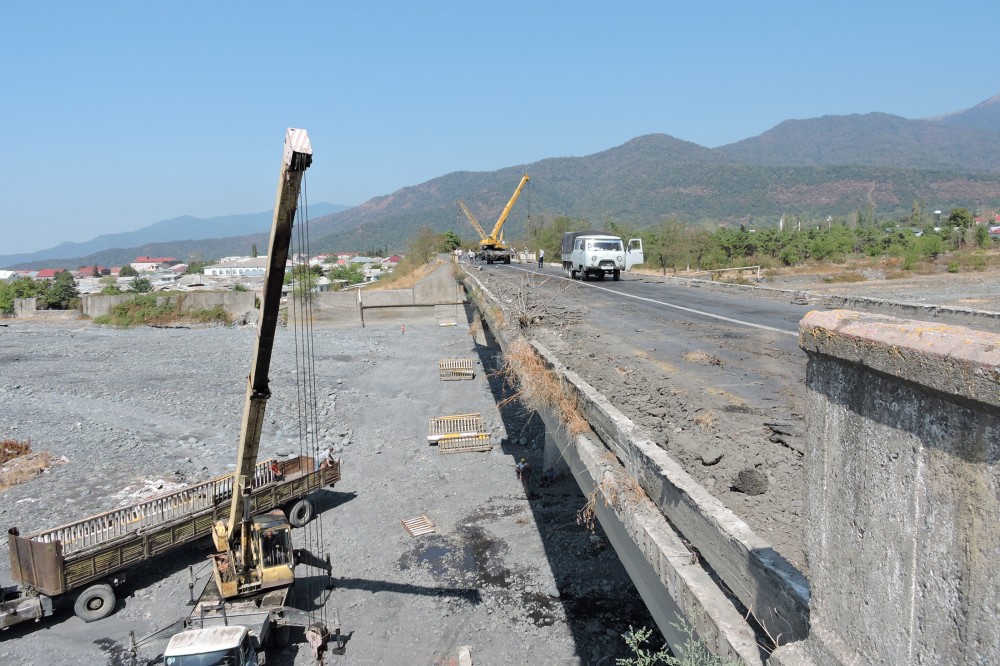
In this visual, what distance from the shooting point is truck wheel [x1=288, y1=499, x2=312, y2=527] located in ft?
55.8

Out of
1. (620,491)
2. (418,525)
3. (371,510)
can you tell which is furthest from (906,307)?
(371,510)

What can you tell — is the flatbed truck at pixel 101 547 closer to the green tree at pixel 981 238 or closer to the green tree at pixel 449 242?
the green tree at pixel 981 238

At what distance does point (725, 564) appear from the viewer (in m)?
4.89

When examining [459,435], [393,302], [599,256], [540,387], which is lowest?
[459,435]

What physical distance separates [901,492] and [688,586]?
8.64ft

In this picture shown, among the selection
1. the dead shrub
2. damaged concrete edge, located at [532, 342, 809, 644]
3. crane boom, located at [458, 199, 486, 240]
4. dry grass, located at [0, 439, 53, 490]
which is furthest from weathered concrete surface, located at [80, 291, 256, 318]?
damaged concrete edge, located at [532, 342, 809, 644]

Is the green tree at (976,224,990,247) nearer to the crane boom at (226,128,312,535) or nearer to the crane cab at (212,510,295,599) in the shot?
the crane cab at (212,510,295,599)

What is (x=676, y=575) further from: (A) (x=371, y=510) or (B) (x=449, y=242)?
(B) (x=449, y=242)

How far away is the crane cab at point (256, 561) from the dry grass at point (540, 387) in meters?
5.54

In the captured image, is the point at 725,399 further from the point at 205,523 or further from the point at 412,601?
the point at 205,523

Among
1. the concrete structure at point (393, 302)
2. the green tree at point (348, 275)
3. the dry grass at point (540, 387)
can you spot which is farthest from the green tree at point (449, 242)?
the dry grass at point (540, 387)

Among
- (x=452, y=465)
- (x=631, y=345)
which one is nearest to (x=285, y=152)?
(x=631, y=345)

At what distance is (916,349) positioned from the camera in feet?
8.13

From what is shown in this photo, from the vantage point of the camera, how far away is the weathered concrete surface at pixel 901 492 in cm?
229
